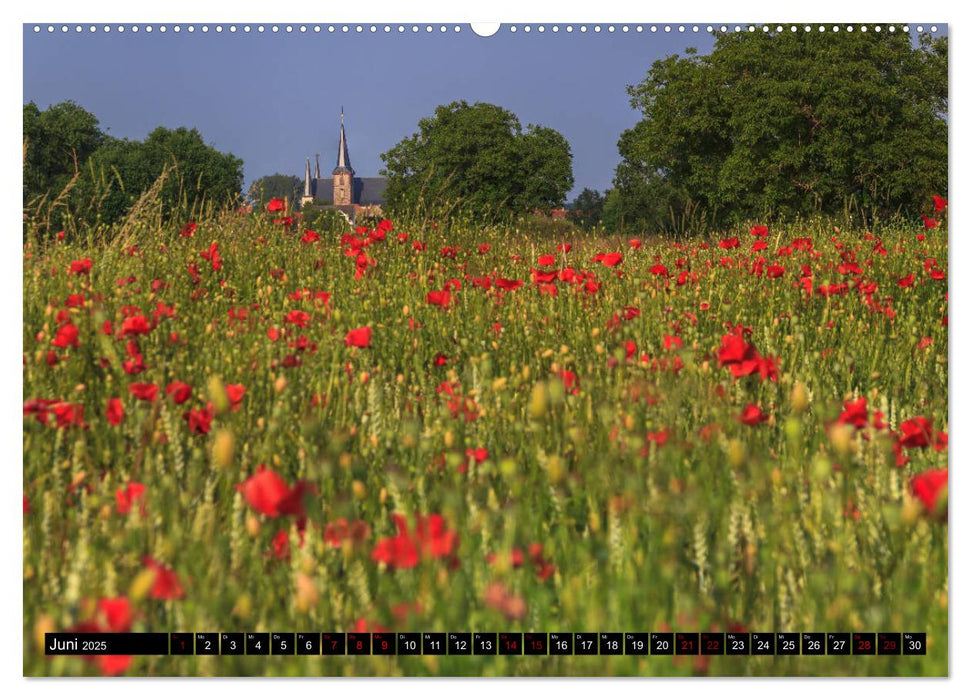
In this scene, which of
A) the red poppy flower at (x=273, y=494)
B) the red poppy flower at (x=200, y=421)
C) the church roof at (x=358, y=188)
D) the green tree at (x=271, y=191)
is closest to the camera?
the red poppy flower at (x=273, y=494)

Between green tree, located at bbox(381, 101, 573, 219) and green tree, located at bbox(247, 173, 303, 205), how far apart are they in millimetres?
644

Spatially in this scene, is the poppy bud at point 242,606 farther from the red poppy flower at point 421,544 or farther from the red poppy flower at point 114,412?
the red poppy flower at point 114,412

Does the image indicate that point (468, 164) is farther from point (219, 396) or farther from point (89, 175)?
point (219, 396)

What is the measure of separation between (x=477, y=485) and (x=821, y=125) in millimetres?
7757

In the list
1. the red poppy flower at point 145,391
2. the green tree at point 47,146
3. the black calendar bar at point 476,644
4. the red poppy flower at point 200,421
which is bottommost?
the black calendar bar at point 476,644

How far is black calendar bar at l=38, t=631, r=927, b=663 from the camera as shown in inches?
54.5

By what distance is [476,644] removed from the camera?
140 centimetres

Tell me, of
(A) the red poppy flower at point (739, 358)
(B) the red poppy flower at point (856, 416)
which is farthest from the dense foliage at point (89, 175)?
(B) the red poppy flower at point (856, 416)

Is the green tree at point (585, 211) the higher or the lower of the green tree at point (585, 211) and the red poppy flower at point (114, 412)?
the higher

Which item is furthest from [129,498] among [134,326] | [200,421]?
[134,326]

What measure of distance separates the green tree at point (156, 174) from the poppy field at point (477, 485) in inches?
56.4

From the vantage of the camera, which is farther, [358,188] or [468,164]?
[358,188]

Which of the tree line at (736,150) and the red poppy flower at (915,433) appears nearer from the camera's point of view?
the red poppy flower at (915,433)

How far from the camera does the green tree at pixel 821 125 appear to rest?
4648 mm
